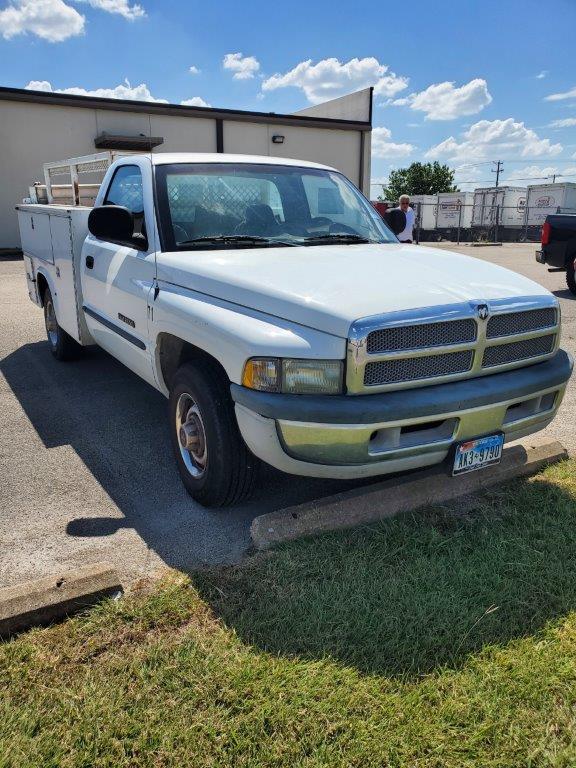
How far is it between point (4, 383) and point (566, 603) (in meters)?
5.23

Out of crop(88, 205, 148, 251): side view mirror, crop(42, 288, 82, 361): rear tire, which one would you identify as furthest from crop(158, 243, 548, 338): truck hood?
crop(42, 288, 82, 361): rear tire

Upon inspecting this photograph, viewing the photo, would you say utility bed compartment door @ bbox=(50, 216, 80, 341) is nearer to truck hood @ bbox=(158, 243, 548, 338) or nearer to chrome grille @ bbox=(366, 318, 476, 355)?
truck hood @ bbox=(158, 243, 548, 338)

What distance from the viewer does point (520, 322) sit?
10.7ft

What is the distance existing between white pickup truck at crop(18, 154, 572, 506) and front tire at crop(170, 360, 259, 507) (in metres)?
0.01

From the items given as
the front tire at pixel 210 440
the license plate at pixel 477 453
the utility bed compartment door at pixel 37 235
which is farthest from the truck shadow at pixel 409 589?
the utility bed compartment door at pixel 37 235

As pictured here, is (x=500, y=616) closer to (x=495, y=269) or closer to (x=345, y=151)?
(x=495, y=269)

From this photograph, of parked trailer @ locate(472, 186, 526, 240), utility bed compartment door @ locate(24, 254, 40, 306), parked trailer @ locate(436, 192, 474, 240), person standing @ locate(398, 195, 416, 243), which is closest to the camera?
utility bed compartment door @ locate(24, 254, 40, 306)

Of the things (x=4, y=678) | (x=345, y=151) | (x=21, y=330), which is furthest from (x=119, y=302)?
(x=345, y=151)

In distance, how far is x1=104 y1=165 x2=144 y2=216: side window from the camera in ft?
14.1

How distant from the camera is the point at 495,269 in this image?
3682 mm

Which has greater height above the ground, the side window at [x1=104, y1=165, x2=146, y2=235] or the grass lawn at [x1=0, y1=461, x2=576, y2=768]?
the side window at [x1=104, y1=165, x2=146, y2=235]

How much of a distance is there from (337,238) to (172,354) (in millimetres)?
1327

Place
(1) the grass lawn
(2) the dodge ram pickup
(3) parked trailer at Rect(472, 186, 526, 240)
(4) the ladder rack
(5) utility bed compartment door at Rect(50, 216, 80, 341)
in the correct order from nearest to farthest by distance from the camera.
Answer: (1) the grass lawn → (5) utility bed compartment door at Rect(50, 216, 80, 341) → (4) the ladder rack → (2) the dodge ram pickup → (3) parked trailer at Rect(472, 186, 526, 240)

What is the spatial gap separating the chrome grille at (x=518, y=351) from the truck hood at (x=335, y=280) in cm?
26
